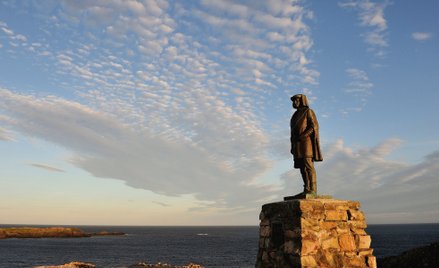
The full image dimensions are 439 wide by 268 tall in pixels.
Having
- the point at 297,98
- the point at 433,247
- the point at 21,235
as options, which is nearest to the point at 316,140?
the point at 297,98

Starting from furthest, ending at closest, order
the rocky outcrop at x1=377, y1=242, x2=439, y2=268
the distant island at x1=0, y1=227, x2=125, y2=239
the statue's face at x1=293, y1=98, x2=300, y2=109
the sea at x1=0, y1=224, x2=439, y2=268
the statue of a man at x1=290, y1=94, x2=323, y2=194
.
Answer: the distant island at x1=0, y1=227, x2=125, y2=239 → the sea at x1=0, y1=224, x2=439, y2=268 → the rocky outcrop at x1=377, y1=242, x2=439, y2=268 → the statue's face at x1=293, y1=98, x2=300, y2=109 → the statue of a man at x1=290, y1=94, x2=323, y2=194

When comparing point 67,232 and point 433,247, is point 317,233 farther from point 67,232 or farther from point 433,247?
point 67,232

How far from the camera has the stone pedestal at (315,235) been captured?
23.4ft

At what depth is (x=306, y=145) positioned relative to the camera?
27.1ft

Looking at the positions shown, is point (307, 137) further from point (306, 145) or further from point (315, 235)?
point (315, 235)

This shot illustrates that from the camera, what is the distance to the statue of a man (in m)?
8.20

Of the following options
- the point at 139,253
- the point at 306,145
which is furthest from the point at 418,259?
the point at 139,253

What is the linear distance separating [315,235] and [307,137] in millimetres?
2138

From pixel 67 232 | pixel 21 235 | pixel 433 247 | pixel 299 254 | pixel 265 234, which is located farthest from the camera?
pixel 67 232

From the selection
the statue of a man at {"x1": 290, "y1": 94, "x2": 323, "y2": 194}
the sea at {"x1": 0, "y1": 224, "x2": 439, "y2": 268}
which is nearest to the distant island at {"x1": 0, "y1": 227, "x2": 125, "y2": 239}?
the sea at {"x1": 0, "y1": 224, "x2": 439, "y2": 268}

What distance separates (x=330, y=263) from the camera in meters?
7.23

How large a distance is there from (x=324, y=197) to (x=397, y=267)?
29.5 meters

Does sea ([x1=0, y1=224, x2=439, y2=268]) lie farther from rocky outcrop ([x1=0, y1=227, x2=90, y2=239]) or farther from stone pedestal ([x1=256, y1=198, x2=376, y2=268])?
stone pedestal ([x1=256, y1=198, x2=376, y2=268])

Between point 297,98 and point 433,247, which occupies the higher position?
point 297,98
